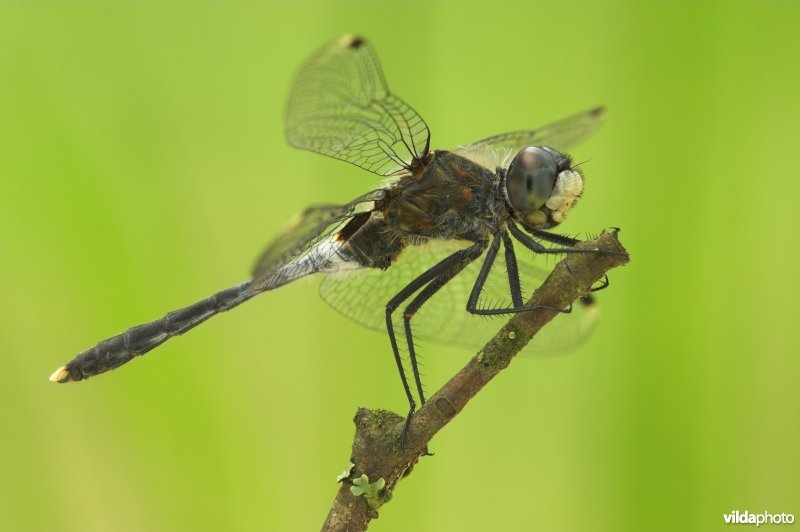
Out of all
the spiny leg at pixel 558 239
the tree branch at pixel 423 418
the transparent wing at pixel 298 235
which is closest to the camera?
the tree branch at pixel 423 418

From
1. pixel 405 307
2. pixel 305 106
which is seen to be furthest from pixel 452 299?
pixel 305 106

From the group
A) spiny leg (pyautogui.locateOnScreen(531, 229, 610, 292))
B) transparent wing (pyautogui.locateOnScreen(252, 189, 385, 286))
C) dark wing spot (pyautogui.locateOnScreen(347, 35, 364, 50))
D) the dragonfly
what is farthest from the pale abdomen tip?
spiny leg (pyautogui.locateOnScreen(531, 229, 610, 292))

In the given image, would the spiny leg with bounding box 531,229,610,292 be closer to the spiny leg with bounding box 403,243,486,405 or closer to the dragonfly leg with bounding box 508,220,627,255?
the dragonfly leg with bounding box 508,220,627,255

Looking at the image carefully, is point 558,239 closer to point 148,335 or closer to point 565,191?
point 565,191

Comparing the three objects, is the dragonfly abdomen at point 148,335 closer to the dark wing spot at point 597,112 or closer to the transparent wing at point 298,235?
the transparent wing at point 298,235

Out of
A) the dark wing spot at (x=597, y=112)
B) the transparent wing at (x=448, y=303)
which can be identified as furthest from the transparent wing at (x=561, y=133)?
the transparent wing at (x=448, y=303)

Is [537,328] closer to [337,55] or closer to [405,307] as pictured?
[405,307]
